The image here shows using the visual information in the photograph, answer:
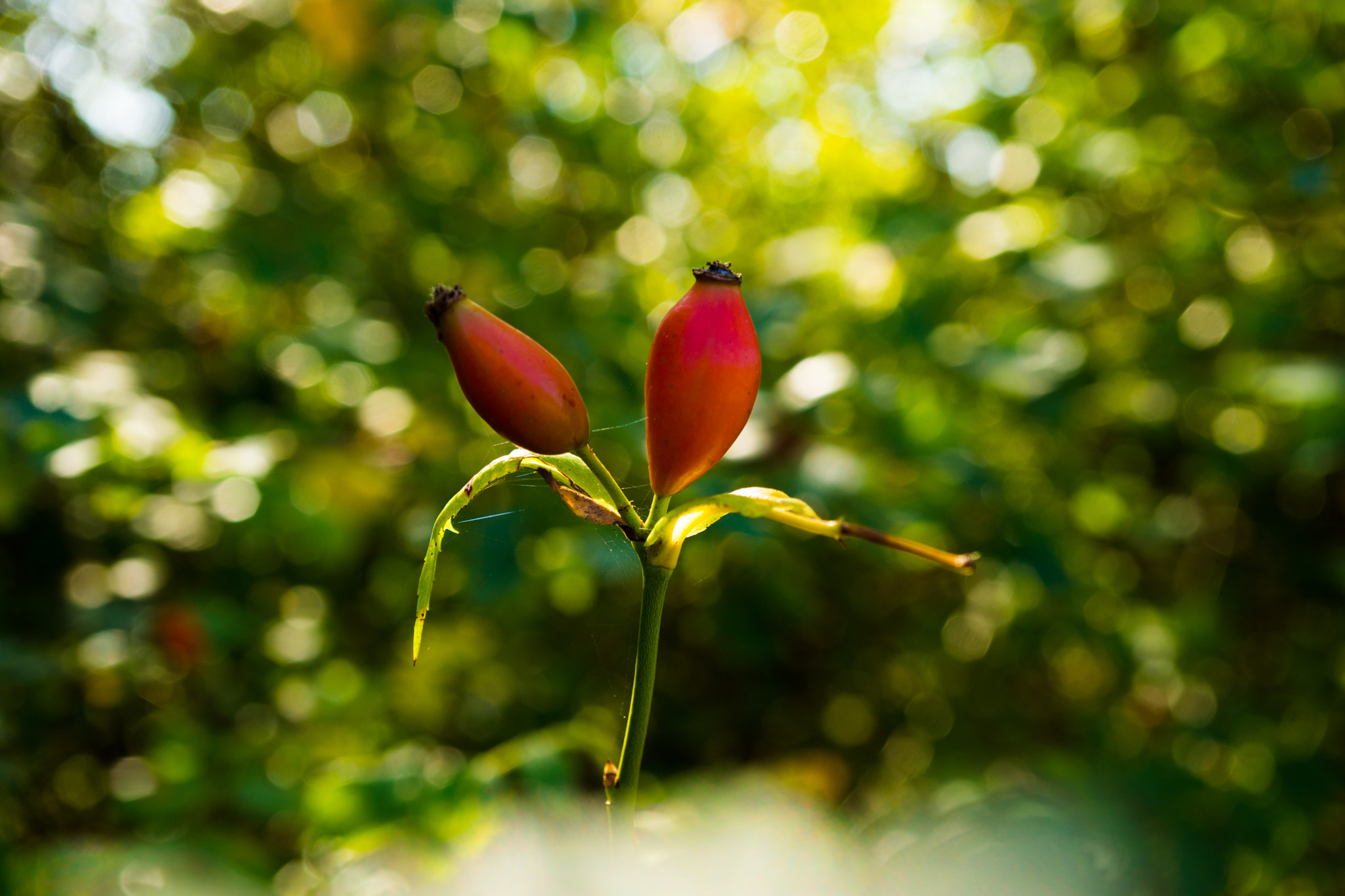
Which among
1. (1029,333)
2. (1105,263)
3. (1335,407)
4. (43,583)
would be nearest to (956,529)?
(1029,333)

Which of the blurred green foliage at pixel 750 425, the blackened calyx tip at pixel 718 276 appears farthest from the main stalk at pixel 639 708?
the blurred green foliage at pixel 750 425

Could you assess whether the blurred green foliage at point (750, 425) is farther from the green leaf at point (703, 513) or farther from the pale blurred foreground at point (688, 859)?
the green leaf at point (703, 513)

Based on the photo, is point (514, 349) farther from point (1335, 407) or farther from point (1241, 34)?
point (1241, 34)

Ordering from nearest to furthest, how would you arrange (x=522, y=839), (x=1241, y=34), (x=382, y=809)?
1. (x=522, y=839)
2. (x=382, y=809)
3. (x=1241, y=34)

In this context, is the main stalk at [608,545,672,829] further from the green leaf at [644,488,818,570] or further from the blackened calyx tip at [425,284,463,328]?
the blackened calyx tip at [425,284,463,328]

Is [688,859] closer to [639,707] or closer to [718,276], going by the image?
[639,707]

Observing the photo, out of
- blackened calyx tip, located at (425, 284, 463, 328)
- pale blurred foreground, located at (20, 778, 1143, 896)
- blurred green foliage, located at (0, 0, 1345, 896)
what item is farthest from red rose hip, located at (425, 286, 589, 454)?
blurred green foliage, located at (0, 0, 1345, 896)

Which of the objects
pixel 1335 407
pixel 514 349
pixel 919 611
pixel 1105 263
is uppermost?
pixel 514 349
